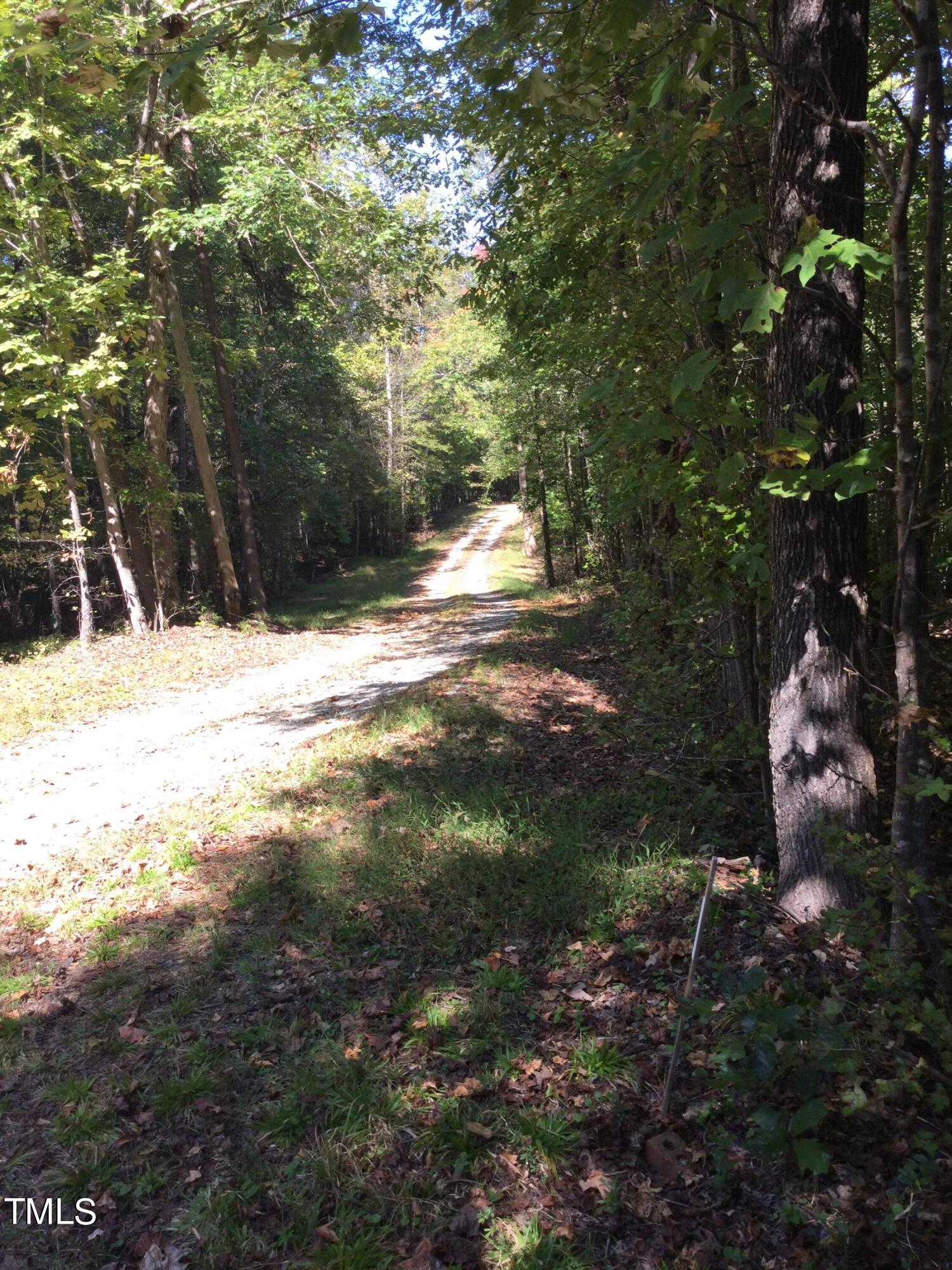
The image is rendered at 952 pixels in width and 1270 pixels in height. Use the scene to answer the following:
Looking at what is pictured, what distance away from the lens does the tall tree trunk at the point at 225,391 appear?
16.3 meters

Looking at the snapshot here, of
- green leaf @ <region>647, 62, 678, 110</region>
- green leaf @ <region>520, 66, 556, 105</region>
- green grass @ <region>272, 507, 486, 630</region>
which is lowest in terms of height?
green grass @ <region>272, 507, 486, 630</region>

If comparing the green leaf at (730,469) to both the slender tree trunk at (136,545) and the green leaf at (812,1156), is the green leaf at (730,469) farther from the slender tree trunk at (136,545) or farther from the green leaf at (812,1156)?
the slender tree trunk at (136,545)

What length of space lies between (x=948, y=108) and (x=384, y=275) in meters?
13.9

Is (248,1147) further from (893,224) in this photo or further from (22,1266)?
(893,224)

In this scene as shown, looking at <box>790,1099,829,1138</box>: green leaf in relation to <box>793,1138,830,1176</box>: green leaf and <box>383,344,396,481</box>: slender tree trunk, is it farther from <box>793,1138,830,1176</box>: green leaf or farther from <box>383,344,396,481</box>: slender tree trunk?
<box>383,344,396,481</box>: slender tree trunk

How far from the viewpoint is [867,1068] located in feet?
9.12

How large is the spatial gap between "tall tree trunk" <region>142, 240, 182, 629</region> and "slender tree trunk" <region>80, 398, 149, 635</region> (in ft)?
1.69

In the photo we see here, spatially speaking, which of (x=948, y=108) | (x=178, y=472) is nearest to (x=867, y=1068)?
(x=948, y=108)

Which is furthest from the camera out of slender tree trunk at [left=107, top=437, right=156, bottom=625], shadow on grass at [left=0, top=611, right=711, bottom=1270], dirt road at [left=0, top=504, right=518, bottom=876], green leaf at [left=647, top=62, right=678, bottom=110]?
slender tree trunk at [left=107, top=437, right=156, bottom=625]

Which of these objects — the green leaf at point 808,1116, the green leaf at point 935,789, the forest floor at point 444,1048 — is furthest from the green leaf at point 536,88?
the green leaf at point 808,1116

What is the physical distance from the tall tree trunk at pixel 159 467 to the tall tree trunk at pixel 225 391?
4.36 feet

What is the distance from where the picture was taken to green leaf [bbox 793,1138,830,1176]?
2.25 m

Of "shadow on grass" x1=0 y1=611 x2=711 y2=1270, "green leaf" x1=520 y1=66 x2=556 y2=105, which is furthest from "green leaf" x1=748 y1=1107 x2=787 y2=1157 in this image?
"green leaf" x1=520 y1=66 x2=556 y2=105

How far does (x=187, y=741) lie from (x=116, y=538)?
7970 millimetres
